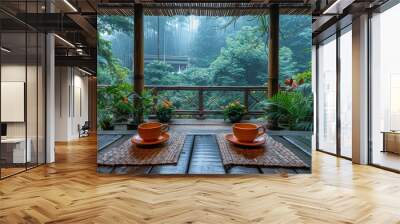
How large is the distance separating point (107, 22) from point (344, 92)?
487 centimetres

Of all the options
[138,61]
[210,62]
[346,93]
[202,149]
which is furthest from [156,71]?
[346,93]

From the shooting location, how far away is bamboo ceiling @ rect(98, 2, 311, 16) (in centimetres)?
460

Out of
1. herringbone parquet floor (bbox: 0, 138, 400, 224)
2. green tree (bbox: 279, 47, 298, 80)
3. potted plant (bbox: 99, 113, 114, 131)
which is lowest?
herringbone parquet floor (bbox: 0, 138, 400, 224)

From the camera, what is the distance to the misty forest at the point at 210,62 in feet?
14.6

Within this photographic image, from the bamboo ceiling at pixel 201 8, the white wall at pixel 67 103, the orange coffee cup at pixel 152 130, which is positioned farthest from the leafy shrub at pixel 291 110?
the white wall at pixel 67 103

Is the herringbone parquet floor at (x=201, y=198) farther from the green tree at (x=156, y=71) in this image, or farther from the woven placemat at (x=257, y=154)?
the green tree at (x=156, y=71)

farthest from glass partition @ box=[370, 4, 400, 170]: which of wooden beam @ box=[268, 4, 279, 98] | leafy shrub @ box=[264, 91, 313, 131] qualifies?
wooden beam @ box=[268, 4, 279, 98]

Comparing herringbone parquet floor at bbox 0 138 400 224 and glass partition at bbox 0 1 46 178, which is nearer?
herringbone parquet floor at bbox 0 138 400 224

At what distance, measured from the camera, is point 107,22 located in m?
4.66

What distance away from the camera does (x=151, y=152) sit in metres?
4.57

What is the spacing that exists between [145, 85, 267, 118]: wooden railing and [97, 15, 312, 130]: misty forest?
13 mm

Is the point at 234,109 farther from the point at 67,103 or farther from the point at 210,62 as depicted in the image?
the point at 67,103

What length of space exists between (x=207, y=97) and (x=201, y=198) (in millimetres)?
1320

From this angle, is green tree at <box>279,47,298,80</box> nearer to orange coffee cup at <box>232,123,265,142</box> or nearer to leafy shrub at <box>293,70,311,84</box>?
leafy shrub at <box>293,70,311,84</box>
